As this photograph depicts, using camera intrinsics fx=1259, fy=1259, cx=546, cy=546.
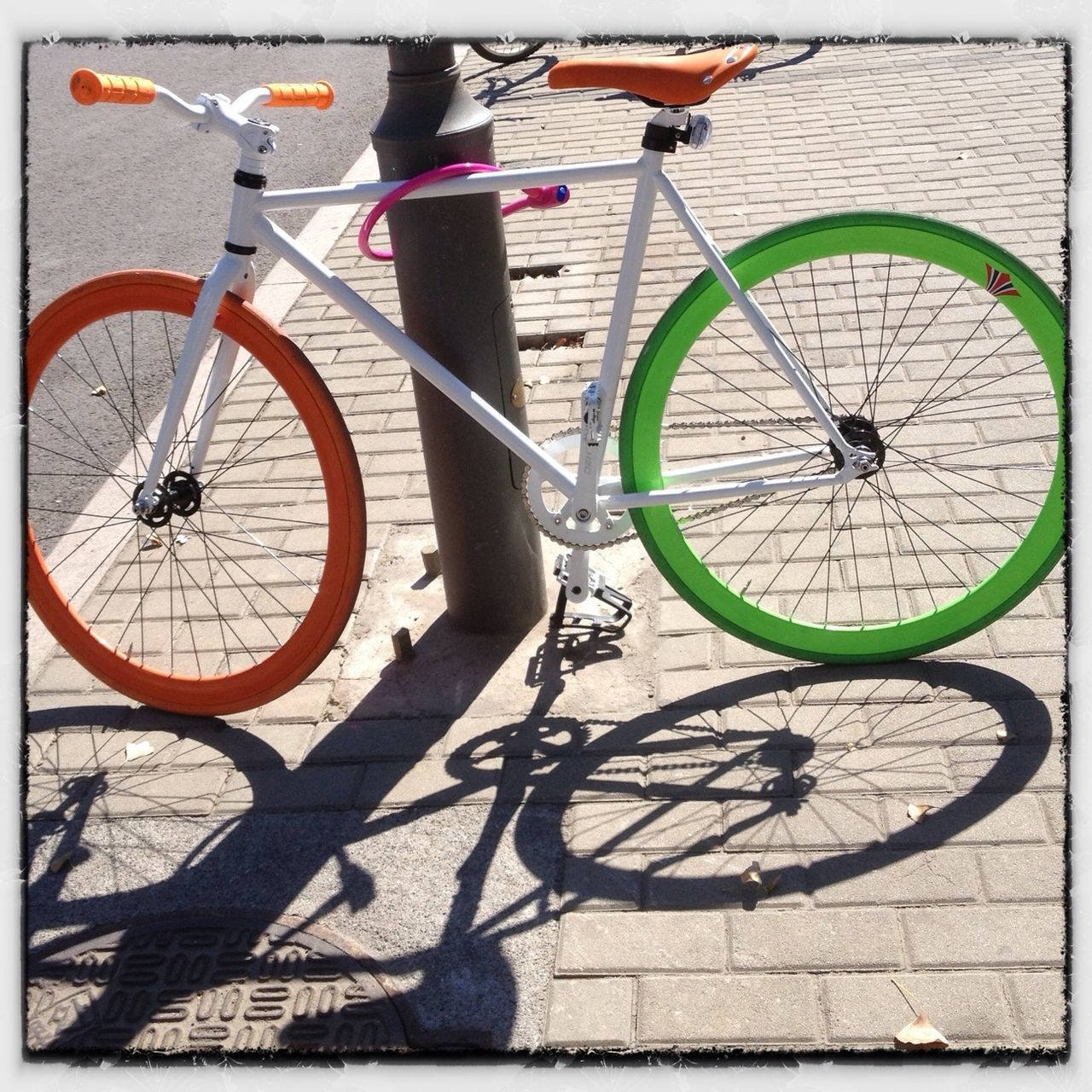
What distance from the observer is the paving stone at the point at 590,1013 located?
248 centimetres

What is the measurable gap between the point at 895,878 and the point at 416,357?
167 cm

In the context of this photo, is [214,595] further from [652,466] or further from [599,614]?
[652,466]

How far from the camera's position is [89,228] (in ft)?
25.0

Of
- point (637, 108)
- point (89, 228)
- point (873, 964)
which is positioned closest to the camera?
point (873, 964)

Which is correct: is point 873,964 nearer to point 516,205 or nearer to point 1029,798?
point 1029,798

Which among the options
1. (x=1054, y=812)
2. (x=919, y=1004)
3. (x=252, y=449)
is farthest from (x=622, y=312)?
(x=252, y=449)

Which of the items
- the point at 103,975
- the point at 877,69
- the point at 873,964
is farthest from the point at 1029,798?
the point at 877,69

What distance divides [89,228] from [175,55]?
4.81m

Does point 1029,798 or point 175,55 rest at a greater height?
point 175,55

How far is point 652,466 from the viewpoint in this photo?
327 centimetres

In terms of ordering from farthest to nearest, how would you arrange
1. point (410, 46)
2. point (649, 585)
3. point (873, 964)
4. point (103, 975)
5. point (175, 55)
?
point (175, 55), point (649, 585), point (410, 46), point (103, 975), point (873, 964)

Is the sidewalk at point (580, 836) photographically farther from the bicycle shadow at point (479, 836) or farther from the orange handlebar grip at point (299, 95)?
the orange handlebar grip at point (299, 95)

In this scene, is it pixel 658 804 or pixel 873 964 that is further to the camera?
pixel 658 804

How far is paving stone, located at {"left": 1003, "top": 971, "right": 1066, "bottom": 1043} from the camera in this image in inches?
94.1
